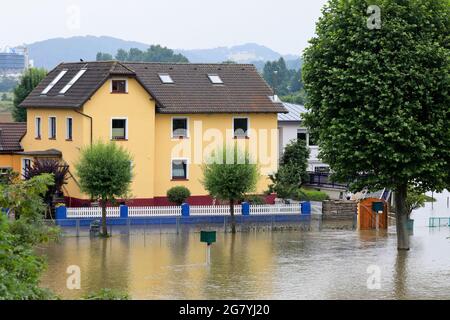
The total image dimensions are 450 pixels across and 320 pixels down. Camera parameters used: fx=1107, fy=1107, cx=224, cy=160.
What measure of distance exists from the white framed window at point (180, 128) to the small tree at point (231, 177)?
674 centimetres

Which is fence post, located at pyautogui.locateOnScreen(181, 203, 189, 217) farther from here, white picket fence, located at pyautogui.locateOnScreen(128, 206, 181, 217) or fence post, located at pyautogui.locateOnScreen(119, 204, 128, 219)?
fence post, located at pyautogui.locateOnScreen(119, 204, 128, 219)

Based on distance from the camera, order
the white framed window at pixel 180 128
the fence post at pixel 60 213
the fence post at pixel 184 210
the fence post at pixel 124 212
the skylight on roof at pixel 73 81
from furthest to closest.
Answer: the white framed window at pixel 180 128 < the skylight on roof at pixel 73 81 < the fence post at pixel 184 210 < the fence post at pixel 124 212 < the fence post at pixel 60 213

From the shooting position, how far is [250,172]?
166 feet

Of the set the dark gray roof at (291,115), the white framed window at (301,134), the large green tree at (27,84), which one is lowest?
the white framed window at (301,134)

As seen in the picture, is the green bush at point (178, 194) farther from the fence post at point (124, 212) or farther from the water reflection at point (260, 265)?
the water reflection at point (260, 265)

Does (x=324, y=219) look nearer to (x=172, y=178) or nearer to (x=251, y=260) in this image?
(x=172, y=178)

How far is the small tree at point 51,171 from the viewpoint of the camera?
2025 inches

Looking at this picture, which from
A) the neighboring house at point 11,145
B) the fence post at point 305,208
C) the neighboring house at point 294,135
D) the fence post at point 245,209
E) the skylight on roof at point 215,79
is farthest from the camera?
the neighboring house at point 294,135

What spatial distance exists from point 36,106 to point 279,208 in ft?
45.9

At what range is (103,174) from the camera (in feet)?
159

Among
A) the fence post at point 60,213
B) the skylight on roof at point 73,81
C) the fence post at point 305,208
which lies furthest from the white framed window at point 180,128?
the fence post at point 60,213

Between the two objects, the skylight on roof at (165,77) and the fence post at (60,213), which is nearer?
the fence post at (60,213)

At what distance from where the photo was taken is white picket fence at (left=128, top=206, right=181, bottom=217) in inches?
2020
